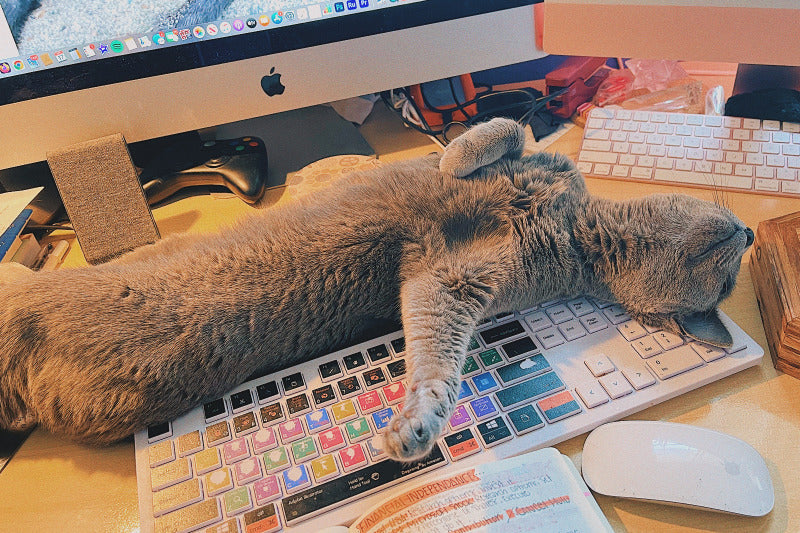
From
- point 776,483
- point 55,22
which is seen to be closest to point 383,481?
point 776,483

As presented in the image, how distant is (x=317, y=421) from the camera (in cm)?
59

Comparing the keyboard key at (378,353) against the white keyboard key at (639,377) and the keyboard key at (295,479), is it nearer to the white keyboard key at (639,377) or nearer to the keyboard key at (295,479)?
the keyboard key at (295,479)

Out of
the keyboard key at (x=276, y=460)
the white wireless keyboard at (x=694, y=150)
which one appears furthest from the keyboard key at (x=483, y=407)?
the white wireless keyboard at (x=694, y=150)

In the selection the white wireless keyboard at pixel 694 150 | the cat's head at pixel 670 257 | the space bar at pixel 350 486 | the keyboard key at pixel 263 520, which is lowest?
the keyboard key at pixel 263 520

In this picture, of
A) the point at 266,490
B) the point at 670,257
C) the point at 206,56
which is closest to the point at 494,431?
the point at 266,490

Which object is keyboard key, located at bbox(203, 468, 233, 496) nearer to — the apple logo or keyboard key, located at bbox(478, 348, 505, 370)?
keyboard key, located at bbox(478, 348, 505, 370)

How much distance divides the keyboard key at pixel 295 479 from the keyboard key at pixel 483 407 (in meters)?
0.19

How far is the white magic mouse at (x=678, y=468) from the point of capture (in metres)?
0.50

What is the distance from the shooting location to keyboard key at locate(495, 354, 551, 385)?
62cm

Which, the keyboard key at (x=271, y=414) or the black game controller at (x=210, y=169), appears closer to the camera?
the keyboard key at (x=271, y=414)

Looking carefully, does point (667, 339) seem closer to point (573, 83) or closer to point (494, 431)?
point (494, 431)

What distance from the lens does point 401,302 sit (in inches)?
27.1

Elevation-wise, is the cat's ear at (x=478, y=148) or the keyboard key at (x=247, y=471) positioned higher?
the cat's ear at (x=478, y=148)

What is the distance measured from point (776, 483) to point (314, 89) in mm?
807
